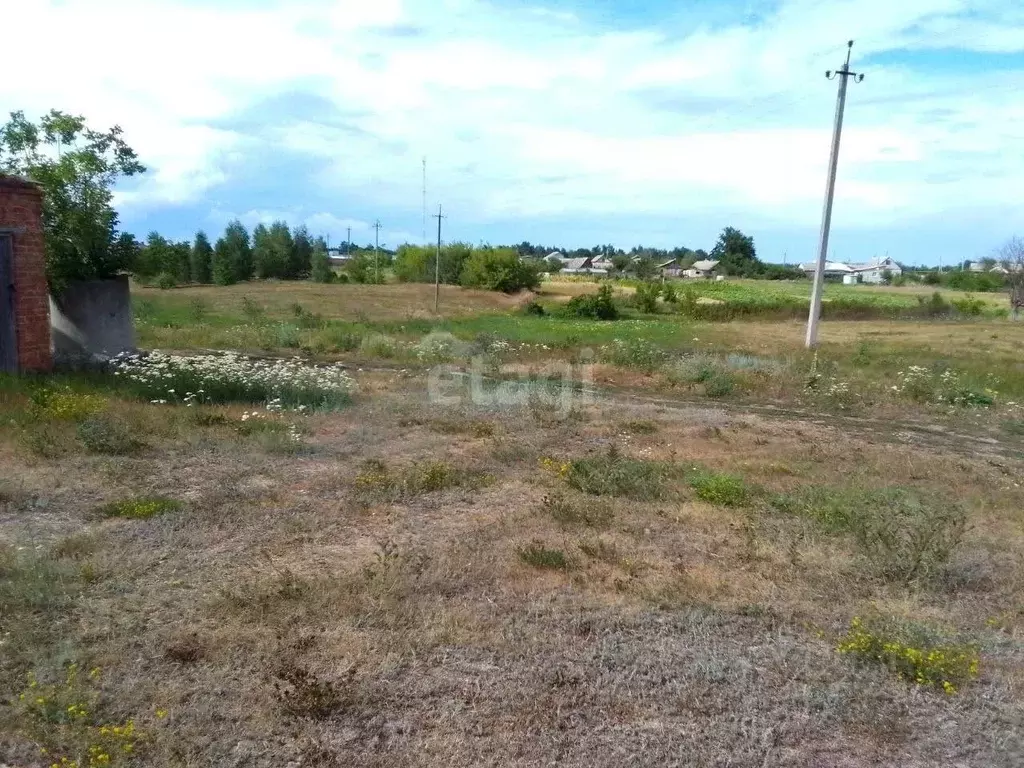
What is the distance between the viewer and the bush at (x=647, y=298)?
40.9 m

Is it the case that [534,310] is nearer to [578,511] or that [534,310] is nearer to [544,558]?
[578,511]

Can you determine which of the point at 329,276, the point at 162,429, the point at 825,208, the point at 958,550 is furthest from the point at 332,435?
the point at 329,276

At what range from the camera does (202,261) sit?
205 ft

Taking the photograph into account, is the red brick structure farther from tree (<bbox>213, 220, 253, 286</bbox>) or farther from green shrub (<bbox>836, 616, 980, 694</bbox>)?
tree (<bbox>213, 220, 253, 286</bbox>)

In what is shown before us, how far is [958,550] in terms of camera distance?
20.2ft

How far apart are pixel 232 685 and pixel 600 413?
851 cm

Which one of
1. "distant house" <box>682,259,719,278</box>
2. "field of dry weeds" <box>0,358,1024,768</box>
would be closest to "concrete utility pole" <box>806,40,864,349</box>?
"field of dry weeds" <box>0,358,1024,768</box>

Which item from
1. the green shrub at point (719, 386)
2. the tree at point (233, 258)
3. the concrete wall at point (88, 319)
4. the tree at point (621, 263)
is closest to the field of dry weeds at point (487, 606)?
the concrete wall at point (88, 319)

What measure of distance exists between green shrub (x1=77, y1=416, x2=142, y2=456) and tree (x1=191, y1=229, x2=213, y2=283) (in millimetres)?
58780

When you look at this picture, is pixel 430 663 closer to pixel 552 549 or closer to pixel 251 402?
pixel 552 549

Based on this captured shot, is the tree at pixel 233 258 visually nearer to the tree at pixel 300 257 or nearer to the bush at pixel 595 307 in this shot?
the tree at pixel 300 257

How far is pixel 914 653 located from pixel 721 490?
3.18 m

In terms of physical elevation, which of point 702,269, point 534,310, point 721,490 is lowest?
point 721,490

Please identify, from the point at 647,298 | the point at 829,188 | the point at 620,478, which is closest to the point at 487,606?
the point at 620,478
